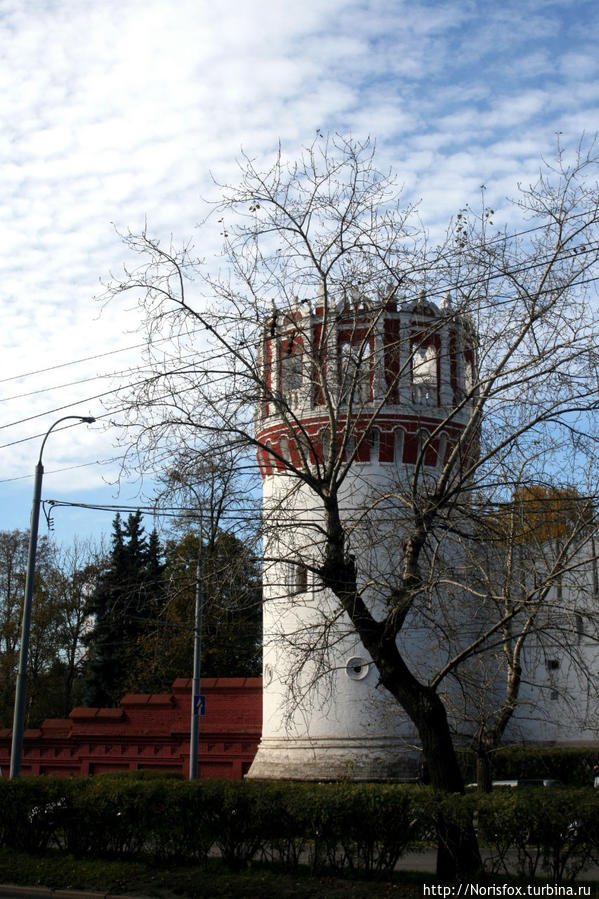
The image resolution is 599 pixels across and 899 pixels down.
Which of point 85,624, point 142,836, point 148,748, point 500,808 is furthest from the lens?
point 85,624

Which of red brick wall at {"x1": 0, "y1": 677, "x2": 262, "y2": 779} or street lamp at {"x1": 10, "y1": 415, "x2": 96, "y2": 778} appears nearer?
street lamp at {"x1": 10, "y1": 415, "x2": 96, "y2": 778}

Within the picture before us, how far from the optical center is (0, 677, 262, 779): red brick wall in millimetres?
25984

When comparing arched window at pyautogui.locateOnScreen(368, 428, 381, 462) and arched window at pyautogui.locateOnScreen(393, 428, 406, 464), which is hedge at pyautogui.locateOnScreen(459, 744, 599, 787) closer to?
arched window at pyautogui.locateOnScreen(393, 428, 406, 464)

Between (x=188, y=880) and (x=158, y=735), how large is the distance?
15.4 meters

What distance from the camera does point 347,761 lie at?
2233cm

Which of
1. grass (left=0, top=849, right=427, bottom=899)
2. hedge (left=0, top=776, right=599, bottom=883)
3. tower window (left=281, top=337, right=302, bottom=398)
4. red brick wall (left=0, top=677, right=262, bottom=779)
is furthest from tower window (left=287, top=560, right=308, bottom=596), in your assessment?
red brick wall (left=0, top=677, right=262, bottom=779)

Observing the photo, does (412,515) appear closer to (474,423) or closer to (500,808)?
(474,423)

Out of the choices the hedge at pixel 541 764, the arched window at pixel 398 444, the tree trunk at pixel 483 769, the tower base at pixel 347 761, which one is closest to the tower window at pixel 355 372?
the tree trunk at pixel 483 769

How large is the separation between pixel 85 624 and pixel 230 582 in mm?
38479

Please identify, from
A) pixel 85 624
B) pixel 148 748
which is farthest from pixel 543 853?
pixel 85 624

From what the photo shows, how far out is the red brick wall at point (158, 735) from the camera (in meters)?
26.0

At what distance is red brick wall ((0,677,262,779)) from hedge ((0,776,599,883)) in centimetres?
1150

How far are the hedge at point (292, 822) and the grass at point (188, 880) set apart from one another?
0.82 feet

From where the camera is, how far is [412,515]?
1205 centimetres
